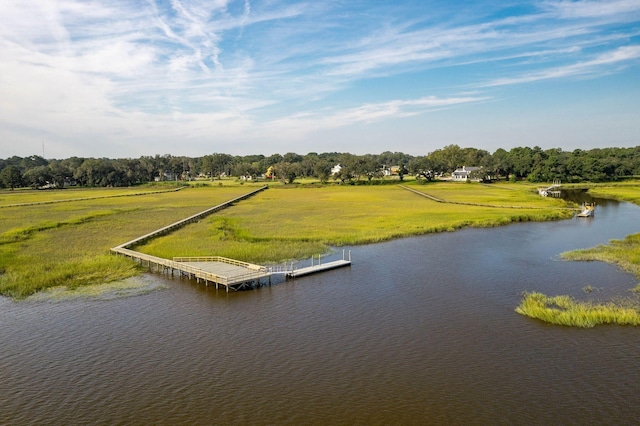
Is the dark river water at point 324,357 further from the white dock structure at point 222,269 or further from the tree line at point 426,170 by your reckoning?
the tree line at point 426,170

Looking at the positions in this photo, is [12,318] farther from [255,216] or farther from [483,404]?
[255,216]

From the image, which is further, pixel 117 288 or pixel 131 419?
pixel 117 288

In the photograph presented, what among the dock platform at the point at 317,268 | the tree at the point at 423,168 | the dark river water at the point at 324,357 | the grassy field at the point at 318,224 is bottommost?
the dark river water at the point at 324,357

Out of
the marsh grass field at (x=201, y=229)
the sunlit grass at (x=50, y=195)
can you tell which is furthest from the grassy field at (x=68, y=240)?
the sunlit grass at (x=50, y=195)

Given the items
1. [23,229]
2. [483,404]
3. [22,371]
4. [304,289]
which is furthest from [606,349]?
[23,229]

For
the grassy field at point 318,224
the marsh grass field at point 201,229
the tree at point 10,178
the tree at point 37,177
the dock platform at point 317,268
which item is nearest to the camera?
the dock platform at point 317,268

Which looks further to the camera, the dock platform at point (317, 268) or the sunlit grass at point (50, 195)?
the sunlit grass at point (50, 195)
